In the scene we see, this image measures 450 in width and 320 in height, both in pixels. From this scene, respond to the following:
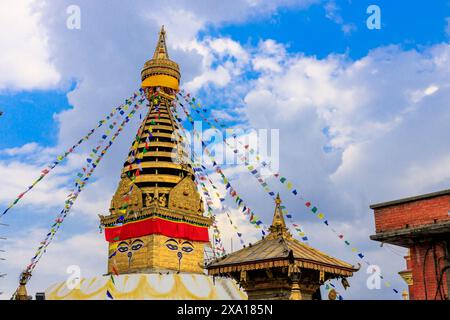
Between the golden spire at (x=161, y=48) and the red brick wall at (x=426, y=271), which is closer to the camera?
the red brick wall at (x=426, y=271)

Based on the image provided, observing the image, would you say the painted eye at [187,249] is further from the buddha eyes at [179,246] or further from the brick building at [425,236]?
the brick building at [425,236]

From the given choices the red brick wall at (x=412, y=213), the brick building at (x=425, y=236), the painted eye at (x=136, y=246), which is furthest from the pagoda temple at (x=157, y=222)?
the brick building at (x=425, y=236)

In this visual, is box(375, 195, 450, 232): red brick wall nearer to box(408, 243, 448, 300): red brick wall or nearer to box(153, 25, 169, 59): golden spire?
box(408, 243, 448, 300): red brick wall

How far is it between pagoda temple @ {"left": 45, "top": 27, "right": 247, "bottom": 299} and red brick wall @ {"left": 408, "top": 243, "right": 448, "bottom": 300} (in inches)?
711

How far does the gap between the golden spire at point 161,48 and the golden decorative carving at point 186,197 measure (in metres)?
11.1

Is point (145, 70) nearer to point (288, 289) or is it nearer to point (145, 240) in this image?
point (145, 240)

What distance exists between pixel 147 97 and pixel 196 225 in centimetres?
1138

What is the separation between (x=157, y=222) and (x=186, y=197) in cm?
360

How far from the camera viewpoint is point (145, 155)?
40.3 m

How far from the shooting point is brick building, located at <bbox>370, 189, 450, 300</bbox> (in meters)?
14.7

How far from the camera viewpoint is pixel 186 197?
3897 centimetres

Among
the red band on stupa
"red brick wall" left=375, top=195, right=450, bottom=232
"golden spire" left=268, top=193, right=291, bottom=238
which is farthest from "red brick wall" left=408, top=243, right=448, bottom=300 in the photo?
the red band on stupa

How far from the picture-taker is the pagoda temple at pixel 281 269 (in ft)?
52.2

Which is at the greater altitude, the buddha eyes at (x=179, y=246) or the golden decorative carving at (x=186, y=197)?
the golden decorative carving at (x=186, y=197)
